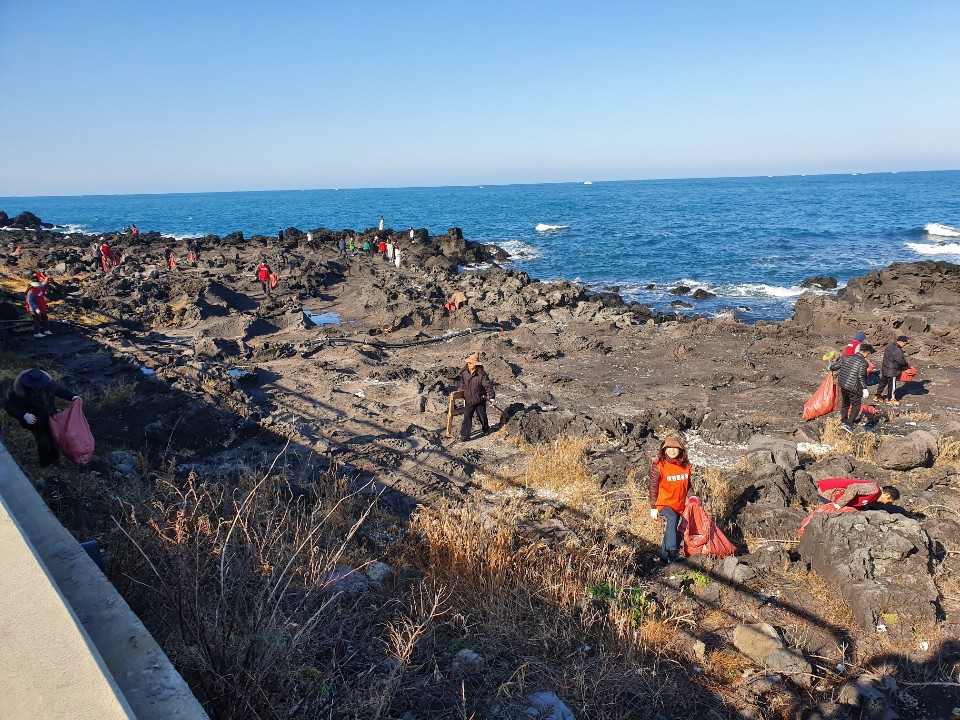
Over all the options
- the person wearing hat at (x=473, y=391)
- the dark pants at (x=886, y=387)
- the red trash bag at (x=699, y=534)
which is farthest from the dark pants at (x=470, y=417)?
the dark pants at (x=886, y=387)

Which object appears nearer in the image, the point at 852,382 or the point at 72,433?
the point at 72,433

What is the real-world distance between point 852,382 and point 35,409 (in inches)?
437

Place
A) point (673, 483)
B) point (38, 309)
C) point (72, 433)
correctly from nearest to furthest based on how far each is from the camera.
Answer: point (673, 483)
point (72, 433)
point (38, 309)

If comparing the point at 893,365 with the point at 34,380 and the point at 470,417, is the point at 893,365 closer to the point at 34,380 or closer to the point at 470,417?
the point at 470,417

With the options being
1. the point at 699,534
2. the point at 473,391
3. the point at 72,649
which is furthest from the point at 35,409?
the point at 699,534

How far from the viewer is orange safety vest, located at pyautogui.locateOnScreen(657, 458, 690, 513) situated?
6.11 meters

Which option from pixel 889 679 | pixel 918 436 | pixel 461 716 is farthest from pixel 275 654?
pixel 918 436

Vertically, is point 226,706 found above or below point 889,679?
above

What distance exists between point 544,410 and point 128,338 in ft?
39.5

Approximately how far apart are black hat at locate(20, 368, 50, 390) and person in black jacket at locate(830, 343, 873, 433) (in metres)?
11.0

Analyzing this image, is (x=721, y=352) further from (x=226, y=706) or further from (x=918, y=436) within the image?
(x=226, y=706)

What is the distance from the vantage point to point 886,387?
38.7 feet

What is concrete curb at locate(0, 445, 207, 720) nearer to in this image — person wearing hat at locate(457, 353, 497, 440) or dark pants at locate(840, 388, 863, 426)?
person wearing hat at locate(457, 353, 497, 440)

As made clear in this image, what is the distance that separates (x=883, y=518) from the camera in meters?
6.00
